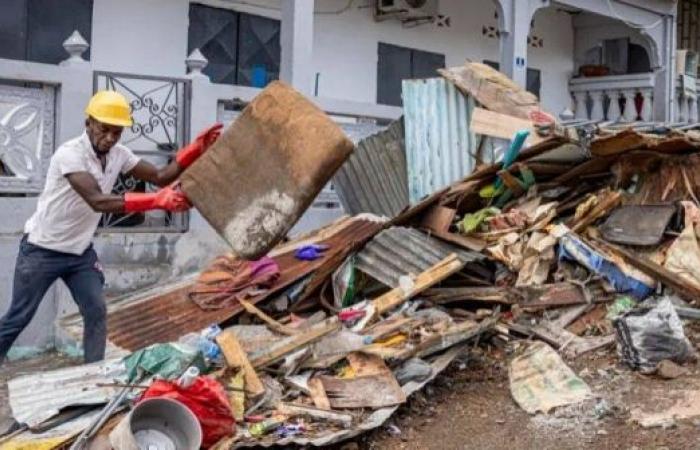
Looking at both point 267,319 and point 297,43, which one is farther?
point 297,43

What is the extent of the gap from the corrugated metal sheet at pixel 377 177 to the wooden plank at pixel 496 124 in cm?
93

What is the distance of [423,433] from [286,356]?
878 mm

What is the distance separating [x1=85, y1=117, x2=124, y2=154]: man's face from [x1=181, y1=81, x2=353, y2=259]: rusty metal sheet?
1.58 feet

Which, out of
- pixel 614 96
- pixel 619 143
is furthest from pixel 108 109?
pixel 614 96

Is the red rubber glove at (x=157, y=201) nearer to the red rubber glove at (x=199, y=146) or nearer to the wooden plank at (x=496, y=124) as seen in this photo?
the red rubber glove at (x=199, y=146)

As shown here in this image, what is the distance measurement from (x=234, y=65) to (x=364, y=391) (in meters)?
6.59

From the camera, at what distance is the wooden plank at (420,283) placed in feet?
18.2

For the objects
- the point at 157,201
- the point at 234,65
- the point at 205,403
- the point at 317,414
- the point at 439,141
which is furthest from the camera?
the point at 234,65

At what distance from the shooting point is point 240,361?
433 centimetres

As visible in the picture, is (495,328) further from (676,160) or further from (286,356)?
(676,160)

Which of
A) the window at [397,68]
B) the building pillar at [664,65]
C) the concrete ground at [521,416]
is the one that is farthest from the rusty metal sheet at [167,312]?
the building pillar at [664,65]

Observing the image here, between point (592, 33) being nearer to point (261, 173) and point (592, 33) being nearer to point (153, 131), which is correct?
point (153, 131)

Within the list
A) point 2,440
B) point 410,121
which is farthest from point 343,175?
point 2,440

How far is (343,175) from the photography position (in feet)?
27.0
